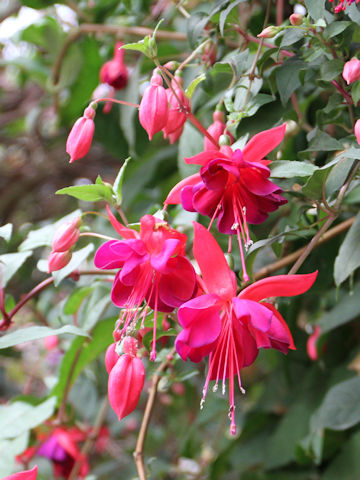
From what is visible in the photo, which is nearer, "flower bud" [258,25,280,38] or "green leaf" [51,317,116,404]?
"flower bud" [258,25,280,38]

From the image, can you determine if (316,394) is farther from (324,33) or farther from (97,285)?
(324,33)

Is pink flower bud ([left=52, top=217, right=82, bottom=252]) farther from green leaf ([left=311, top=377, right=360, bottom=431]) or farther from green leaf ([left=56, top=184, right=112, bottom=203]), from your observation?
green leaf ([left=311, top=377, right=360, bottom=431])

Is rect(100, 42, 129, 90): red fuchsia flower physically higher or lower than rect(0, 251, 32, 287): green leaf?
higher

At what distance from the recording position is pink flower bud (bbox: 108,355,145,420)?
1.50 ft

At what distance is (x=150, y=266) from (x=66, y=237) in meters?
0.11

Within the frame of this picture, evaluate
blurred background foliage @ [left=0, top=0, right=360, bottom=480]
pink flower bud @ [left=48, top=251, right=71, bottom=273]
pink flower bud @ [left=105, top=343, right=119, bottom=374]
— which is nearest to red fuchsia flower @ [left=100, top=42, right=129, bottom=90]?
blurred background foliage @ [left=0, top=0, right=360, bottom=480]

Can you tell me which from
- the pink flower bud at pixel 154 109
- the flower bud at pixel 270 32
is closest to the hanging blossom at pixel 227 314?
the pink flower bud at pixel 154 109

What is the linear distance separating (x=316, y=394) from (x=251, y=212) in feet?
2.00

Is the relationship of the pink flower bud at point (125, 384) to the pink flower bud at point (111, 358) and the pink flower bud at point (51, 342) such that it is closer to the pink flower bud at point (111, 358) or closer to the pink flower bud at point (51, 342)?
the pink flower bud at point (111, 358)

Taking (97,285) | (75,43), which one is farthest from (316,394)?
(75,43)

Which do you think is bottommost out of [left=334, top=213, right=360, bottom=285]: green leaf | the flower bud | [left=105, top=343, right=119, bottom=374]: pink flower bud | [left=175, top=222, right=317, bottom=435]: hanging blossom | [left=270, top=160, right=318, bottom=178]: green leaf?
[left=334, top=213, right=360, bottom=285]: green leaf

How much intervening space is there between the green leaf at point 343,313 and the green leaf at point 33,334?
1.43 ft

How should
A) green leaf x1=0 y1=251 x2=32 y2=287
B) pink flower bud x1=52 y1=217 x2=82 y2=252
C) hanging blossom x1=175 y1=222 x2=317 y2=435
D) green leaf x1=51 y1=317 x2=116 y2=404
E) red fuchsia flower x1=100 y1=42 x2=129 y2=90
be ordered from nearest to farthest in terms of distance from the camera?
hanging blossom x1=175 y1=222 x2=317 y2=435 → pink flower bud x1=52 y1=217 x2=82 y2=252 → green leaf x1=0 y1=251 x2=32 y2=287 → green leaf x1=51 y1=317 x2=116 y2=404 → red fuchsia flower x1=100 y1=42 x2=129 y2=90

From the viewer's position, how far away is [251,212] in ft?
1.72
